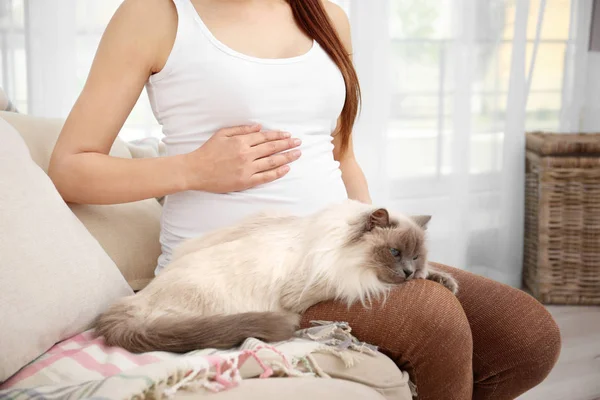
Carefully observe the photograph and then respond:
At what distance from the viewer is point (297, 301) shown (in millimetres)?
1140

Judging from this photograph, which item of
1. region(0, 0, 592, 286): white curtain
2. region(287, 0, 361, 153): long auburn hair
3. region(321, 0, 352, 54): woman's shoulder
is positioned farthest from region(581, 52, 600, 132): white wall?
region(287, 0, 361, 153): long auburn hair

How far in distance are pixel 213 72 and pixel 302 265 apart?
0.41 meters

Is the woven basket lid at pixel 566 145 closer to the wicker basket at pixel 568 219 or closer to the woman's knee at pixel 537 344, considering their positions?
the wicker basket at pixel 568 219

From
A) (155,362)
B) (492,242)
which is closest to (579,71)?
(492,242)

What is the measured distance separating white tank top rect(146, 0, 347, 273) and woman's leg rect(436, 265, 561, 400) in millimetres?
354

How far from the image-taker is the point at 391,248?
46.4 inches

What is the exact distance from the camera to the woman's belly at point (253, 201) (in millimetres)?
1309

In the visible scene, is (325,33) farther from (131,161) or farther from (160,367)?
(160,367)

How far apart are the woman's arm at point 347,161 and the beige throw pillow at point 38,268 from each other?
620 mm

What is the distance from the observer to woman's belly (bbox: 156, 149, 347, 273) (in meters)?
1.31

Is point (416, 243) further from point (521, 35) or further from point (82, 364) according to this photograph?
point (521, 35)

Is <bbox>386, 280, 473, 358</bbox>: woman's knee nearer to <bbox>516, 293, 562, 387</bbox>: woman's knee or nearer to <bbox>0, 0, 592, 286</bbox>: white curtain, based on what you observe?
<bbox>516, 293, 562, 387</bbox>: woman's knee

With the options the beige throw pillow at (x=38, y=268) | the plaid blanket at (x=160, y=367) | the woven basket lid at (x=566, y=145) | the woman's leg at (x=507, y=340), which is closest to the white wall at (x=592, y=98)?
the woven basket lid at (x=566, y=145)

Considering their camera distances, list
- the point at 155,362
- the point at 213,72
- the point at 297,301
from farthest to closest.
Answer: the point at 213,72 < the point at 297,301 < the point at 155,362
